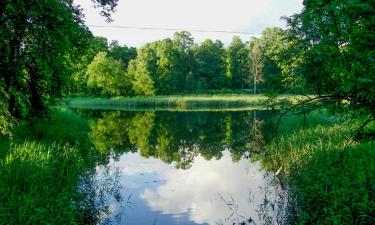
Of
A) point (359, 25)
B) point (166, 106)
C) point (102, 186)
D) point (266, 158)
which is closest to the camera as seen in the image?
point (359, 25)

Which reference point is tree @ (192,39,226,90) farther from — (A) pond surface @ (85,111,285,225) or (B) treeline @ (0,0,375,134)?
(B) treeline @ (0,0,375,134)

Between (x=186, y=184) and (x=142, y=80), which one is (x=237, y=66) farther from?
(x=186, y=184)

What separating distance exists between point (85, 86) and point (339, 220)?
66319 millimetres

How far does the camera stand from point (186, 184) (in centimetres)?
1177

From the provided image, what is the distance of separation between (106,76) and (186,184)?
51.5m

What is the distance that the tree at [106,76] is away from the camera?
60.8m

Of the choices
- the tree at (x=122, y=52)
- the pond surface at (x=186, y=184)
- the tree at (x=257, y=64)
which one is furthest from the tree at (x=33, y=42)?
the tree at (x=122, y=52)

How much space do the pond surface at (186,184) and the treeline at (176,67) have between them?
38494mm

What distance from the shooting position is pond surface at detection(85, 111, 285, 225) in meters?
8.51

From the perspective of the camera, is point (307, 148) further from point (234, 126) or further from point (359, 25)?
point (234, 126)

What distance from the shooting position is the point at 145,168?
46.4 feet

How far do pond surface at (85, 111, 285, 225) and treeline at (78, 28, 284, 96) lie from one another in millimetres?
38494

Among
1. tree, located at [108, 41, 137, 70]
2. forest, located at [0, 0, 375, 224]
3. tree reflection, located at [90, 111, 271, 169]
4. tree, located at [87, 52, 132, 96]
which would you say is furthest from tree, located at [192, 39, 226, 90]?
forest, located at [0, 0, 375, 224]

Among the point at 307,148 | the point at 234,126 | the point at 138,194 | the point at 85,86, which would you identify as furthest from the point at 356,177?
the point at 85,86
